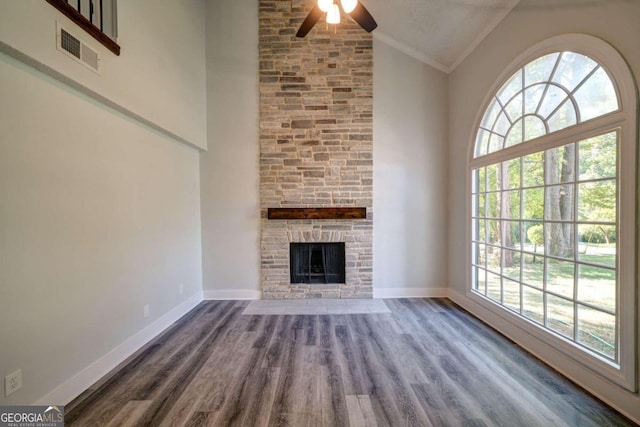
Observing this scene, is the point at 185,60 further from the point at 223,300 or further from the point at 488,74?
the point at 488,74

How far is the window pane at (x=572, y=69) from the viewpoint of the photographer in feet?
6.53

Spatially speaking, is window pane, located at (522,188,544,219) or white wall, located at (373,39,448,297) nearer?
window pane, located at (522,188,544,219)

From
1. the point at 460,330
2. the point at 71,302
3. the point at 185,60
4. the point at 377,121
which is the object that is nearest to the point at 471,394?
the point at 460,330

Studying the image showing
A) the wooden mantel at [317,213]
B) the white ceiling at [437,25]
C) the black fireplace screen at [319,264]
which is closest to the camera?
the white ceiling at [437,25]

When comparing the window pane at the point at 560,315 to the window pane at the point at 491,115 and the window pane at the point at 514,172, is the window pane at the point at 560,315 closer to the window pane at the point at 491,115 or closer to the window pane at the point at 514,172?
the window pane at the point at 514,172

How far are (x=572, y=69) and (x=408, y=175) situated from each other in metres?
2.13

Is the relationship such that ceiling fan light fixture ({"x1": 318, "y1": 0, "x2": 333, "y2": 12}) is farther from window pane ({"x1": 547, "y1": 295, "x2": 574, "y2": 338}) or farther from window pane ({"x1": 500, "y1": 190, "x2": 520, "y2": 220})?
window pane ({"x1": 547, "y1": 295, "x2": 574, "y2": 338})

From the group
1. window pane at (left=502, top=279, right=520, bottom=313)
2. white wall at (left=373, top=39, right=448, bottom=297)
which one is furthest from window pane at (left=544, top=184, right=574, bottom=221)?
white wall at (left=373, top=39, right=448, bottom=297)

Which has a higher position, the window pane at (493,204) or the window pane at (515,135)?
the window pane at (515,135)

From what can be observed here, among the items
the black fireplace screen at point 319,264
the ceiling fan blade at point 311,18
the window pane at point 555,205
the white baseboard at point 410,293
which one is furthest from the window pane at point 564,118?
the black fireplace screen at point 319,264

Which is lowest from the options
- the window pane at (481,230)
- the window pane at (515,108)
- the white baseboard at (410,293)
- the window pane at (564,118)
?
the white baseboard at (410,293)

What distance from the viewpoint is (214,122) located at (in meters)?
3.96

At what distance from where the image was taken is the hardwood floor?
1.70 meters

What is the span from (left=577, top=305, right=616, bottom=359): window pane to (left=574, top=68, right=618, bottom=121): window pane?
149 centimetres
